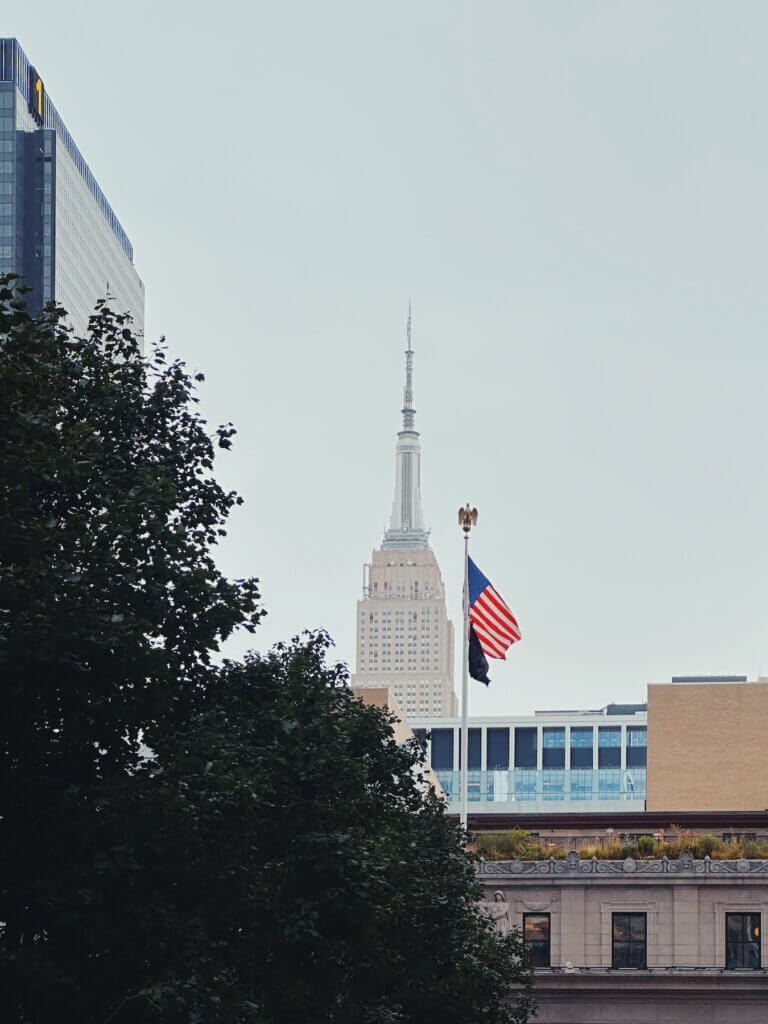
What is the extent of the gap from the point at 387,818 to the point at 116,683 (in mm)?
14777

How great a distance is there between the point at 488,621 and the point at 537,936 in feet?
43.8

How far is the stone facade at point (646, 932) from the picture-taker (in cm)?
6556

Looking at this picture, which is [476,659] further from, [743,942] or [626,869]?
[743,942]

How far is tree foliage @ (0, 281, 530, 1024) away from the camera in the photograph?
26.8m

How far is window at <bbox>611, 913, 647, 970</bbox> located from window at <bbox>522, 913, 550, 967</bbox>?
229 cm

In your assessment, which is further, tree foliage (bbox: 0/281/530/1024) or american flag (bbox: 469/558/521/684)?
american flag (bbox: 469/558/521/684)

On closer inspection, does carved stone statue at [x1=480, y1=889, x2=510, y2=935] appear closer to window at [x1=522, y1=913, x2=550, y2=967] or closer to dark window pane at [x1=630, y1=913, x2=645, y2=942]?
window at [x1=522, y1=913, x2=550, y2=967]

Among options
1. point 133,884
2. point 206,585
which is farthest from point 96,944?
point 206,585

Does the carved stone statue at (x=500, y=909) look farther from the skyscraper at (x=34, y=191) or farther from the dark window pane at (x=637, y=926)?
the skyscraper at (x=34, y=191)

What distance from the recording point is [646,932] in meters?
67.4

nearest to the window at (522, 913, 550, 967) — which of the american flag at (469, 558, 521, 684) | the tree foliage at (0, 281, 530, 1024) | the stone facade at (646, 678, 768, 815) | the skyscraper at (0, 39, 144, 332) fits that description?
the american flag at (469, 558, 521, 684)

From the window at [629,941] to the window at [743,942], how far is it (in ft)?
9.34

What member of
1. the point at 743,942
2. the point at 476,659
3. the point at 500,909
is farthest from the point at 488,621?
the point at 743,942

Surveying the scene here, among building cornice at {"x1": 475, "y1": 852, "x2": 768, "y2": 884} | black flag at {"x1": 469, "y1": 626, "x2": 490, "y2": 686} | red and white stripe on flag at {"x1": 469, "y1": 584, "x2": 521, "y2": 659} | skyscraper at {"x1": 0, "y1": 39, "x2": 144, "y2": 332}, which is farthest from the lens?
skyscraper at {"x1": 0, "y1": 39, "x2": 144, "y2": 332}
